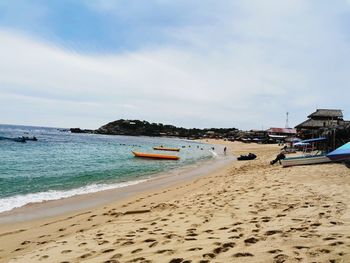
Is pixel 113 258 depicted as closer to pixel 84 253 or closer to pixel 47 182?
pixel 84 253

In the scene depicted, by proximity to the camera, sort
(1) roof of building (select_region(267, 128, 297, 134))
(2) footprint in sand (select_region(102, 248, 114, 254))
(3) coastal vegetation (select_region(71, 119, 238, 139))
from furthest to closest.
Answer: (3) coastal vegetation (select_region(71, 119, 238, 139)) < (1) roof of building (select_region(267, 128, 297, 134)) < (2) footprint in sand (select_region(102, 248, 114, 254))

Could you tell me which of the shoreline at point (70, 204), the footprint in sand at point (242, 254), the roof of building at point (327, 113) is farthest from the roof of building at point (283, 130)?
the footprint in sand at point (242, 254)

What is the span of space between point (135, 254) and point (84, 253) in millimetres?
1071

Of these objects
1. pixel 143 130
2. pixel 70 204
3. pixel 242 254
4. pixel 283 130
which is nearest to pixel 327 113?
pixel 283 130

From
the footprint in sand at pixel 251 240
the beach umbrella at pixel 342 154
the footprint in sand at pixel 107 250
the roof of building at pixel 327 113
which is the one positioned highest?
the roof of building at pixel 327 113

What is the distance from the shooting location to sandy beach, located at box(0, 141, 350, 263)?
4.73 metres

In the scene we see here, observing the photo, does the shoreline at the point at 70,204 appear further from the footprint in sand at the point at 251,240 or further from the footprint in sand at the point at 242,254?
the footprint in sand at the point at 242,254

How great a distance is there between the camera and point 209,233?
6.08m

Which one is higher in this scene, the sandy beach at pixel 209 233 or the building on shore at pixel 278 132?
the building on shore at pixel 278 132

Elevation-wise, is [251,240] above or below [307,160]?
below

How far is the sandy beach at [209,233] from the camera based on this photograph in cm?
473

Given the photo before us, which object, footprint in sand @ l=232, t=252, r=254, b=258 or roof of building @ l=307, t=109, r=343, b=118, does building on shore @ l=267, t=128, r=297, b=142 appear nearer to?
roof of building @ l=307, t=109, r=343, b=118

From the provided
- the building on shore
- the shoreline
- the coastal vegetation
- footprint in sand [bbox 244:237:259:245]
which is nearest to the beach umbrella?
the shoreline

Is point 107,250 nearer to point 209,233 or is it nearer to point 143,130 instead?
point 209,233
